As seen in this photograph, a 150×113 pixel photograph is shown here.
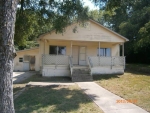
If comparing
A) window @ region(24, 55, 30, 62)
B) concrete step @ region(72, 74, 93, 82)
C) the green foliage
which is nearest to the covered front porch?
concrete step @ region(72, 74, 93, 82)

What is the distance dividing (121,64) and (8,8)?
568 inches

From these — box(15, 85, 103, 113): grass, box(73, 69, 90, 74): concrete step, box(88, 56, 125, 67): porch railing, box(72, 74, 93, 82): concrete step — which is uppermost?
box(88, 56, 125, 67): porch railing

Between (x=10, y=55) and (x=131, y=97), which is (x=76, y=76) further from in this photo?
(x=10, y=55)

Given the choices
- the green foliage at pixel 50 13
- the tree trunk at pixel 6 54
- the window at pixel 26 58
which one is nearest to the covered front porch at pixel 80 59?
the green foliage at pixel 50 13

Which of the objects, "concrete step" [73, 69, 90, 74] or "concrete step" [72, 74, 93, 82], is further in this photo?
"concrete step" [73, 69, 90, 74]

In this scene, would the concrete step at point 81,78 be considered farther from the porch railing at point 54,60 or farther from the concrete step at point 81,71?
the porch railing at point 54,60

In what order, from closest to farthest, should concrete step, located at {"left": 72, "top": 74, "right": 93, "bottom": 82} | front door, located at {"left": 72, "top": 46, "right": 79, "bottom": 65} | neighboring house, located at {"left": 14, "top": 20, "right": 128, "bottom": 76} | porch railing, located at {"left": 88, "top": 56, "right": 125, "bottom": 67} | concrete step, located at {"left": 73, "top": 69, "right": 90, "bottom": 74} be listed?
concrete step, located at {"left": 72, "top": 74, "right": 93, "bottom": 82} < concrete step, located at {"left": 73, "top": 69, "right": 90, "bottom": 74} < neighboring house, located at {"left": 14, "top": 20, "right": 128, "bottom": 76} < porch railing, located at {"left": 88, "top": 56, "right": 125, "bottom": 67} < front door, located at {"left": 72, "top": 46, "right": 79, "bottom": 65}

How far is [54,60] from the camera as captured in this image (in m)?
15.4

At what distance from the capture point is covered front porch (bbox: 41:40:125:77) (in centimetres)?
1530

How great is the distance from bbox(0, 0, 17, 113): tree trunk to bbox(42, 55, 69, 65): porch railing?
38.2 ft

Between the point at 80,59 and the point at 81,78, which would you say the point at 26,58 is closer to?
the point at 80,59

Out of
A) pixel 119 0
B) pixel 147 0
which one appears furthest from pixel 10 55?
pixel 147 0

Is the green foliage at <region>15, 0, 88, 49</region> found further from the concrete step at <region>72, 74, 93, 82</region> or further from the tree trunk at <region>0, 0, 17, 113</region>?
the tree trunk at <region>0, 0, 17, 113</region>

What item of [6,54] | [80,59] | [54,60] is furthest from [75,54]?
[6,54]
